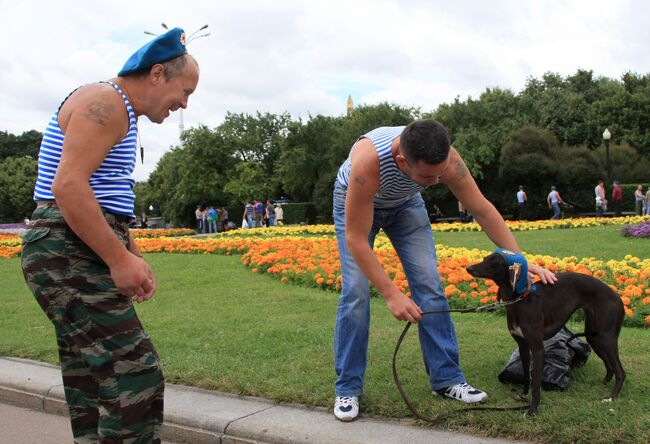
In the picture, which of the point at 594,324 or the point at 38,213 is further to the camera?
the point at 594,324

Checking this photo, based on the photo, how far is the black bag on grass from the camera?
378cm

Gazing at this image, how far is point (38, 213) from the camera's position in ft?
8.16

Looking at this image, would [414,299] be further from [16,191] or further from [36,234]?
[16,191]

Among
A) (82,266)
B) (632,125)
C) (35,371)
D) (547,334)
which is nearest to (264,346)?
(35,371)

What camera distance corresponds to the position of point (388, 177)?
11.1 feet

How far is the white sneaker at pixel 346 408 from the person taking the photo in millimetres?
3538

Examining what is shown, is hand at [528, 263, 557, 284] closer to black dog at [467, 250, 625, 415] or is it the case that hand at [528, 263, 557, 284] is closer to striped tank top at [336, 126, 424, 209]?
black dog at [467, 250, 625, 415]

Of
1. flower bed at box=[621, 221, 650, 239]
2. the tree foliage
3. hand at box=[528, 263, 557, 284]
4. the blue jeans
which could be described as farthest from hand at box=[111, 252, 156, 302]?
the tree foliage

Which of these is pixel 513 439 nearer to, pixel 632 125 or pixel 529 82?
pixel 632 125

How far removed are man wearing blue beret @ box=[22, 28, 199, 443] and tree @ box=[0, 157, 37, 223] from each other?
59.7 m

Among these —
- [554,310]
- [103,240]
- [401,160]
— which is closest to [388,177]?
[401,160]

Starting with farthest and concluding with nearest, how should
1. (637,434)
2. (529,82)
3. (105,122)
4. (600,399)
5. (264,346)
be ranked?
1. (529,82)
2. (264,346)
3. (600,399)
4. (637,434)
5. (105,122)

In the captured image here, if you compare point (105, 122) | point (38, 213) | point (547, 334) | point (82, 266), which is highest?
point (105, 122)

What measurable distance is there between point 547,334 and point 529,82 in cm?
5625
